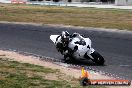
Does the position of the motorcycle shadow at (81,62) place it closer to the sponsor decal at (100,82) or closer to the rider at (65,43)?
the rider at (65,43)

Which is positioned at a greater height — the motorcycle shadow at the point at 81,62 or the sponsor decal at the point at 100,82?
the sponsor decal at the point at 100,82

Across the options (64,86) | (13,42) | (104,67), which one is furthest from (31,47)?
(64,86)

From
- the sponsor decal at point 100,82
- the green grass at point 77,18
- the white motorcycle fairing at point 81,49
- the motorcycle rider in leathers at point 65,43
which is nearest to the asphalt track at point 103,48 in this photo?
the white motorcycle fairing at point 81,49

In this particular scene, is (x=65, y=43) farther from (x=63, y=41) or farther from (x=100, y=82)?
(x=100, y=82)

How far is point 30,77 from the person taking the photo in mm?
13766

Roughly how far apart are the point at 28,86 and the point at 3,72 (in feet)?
8.21

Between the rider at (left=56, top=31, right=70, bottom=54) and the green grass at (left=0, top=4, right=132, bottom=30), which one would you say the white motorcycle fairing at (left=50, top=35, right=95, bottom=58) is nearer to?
the rider at (left=56, top=31, right=70, bottom=54)

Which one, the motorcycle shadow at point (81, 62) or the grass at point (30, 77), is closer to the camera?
the grass at point (30, 77)

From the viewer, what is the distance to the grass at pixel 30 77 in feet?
41.1

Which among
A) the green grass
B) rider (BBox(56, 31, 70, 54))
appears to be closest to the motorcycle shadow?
rider (BBox(56, 31, 70, 54))

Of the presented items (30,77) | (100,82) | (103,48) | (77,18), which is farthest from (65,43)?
(77,18)

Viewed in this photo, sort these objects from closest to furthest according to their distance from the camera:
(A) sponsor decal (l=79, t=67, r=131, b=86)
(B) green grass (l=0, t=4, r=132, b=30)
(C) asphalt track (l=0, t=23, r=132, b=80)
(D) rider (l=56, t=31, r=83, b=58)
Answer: (A) sponsor decal (l=79, t=67, r=131, b=86), (C) asphalt track (l=0, t=23, r=132, b=80), (D) rider (l=56, t=31, r=83, b=58), (B) green grass (l=0, t=4, r=132, b=30)

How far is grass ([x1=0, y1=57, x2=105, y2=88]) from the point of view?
12518 millimetres

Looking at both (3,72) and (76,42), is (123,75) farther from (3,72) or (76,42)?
(3,72)
